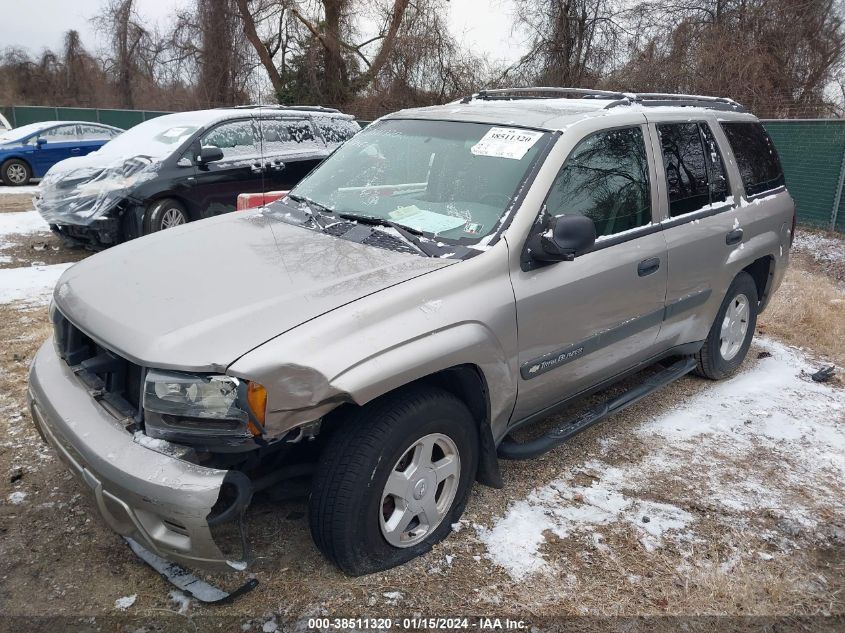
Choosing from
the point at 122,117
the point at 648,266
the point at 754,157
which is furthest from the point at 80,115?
the point at 648,266

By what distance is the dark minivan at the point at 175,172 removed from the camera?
291 inches

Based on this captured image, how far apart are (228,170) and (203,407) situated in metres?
6.38

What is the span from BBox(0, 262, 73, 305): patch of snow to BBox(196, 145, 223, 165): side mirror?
73.4 inches

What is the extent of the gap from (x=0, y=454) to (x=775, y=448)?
424cm

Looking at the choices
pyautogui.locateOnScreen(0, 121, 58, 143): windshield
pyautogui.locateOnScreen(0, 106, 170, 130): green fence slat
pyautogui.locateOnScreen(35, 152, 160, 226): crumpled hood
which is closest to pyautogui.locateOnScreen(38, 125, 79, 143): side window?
pyautogui.locateOnScreen(0, 121, 58, 143): windshield

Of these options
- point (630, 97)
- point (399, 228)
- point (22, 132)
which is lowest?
point (22, 132)

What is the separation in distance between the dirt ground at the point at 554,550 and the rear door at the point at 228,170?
418cm

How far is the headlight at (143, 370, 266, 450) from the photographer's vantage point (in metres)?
2.22

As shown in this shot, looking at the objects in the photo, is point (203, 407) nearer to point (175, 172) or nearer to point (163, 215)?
point (163, 215)

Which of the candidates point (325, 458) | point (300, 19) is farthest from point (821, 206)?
point (300, 19)

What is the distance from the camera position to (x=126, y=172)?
24.7 feet

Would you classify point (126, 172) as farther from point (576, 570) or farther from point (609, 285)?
point (576, 570)

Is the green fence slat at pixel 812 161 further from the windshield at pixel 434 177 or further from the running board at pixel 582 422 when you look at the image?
the windshield at pixel 434 177

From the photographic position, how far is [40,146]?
14.7m
